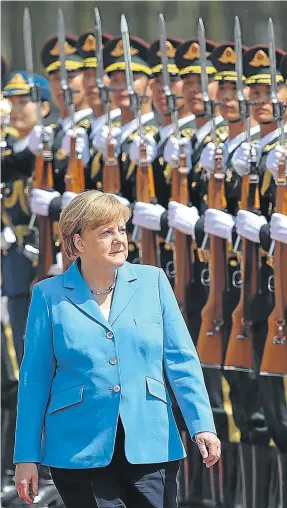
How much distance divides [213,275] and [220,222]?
34cm

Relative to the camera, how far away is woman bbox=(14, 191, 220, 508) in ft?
14.2

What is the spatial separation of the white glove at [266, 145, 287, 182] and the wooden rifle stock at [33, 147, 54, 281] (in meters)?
1.46

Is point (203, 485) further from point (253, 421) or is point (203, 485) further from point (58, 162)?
point (58, 162)

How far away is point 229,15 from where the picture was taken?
22.7 ft

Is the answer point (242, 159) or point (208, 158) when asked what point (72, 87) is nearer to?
point (208, 158)

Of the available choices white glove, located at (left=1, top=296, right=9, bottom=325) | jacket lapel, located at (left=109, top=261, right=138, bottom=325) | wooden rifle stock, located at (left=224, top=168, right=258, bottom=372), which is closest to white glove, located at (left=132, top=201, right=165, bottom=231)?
wooden rifle stock, located at (left=224, top=168, right=258, bottom=372)

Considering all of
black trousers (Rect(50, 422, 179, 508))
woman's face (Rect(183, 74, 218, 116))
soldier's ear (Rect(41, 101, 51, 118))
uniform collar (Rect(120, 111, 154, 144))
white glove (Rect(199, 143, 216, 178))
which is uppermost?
woman's face (Rect(183, 74, 218, 116))

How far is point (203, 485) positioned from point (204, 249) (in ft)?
3.80

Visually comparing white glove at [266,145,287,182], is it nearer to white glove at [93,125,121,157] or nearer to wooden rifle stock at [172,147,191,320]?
wooden rifle stock at [172,147,191,320]

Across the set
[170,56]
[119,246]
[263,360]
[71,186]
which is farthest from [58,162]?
[119,246]

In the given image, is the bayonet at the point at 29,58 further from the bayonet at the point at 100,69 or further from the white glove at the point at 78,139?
the bayonet at the point at 100,69

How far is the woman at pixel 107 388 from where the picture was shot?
434 centimetres

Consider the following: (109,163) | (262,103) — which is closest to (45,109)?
(109,163)

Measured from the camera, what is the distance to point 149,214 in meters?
7.14
